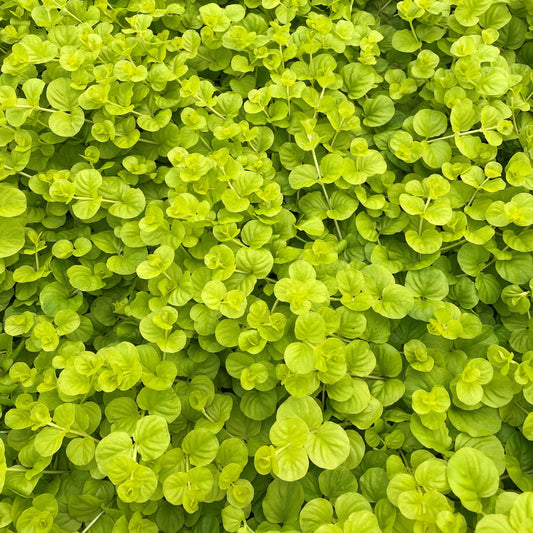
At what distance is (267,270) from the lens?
1414mm

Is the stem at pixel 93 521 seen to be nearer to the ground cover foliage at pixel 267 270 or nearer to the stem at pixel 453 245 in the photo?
the ground cover foliage at pixel 267 270

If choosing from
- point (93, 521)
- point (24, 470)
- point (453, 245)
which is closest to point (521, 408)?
point (453, 245)

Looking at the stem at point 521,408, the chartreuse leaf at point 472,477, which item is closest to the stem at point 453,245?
the stem at point 521,408

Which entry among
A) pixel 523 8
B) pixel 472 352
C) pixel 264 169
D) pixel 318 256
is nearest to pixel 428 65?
pixel 523 8

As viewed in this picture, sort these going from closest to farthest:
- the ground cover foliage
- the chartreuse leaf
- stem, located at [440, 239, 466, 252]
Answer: the chartreuse leaf
the ground cover foliage
stem, located at [440, 239, 466, 252]

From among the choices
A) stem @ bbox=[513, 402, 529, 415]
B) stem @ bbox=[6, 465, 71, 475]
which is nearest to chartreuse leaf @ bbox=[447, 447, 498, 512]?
stem @ bbox=[513, 402, 529, 415]

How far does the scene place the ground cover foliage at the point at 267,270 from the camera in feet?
3.99

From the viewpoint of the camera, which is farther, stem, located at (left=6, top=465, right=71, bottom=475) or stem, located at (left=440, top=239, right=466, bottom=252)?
stem, located at (left=440, top=239, right=466, bottom=252)

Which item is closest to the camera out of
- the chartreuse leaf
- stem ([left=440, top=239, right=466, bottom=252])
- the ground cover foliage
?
the chartreuse leaf

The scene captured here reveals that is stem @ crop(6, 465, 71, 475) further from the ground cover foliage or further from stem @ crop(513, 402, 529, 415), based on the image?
stem @ crop(513, 402, 529, 415)

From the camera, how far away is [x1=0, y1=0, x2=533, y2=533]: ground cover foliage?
121 cm

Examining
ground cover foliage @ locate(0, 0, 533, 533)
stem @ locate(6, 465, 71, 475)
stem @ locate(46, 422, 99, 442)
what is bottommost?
stem @ locate(6, 465, 71, 475)

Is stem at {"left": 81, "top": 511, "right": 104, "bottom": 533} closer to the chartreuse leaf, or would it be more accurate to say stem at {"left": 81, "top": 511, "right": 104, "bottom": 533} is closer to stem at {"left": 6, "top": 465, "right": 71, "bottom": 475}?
stem at {"left": 6, "top": 465, "right": 71, "bottom": 475}

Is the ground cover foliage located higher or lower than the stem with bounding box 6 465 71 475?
higher
